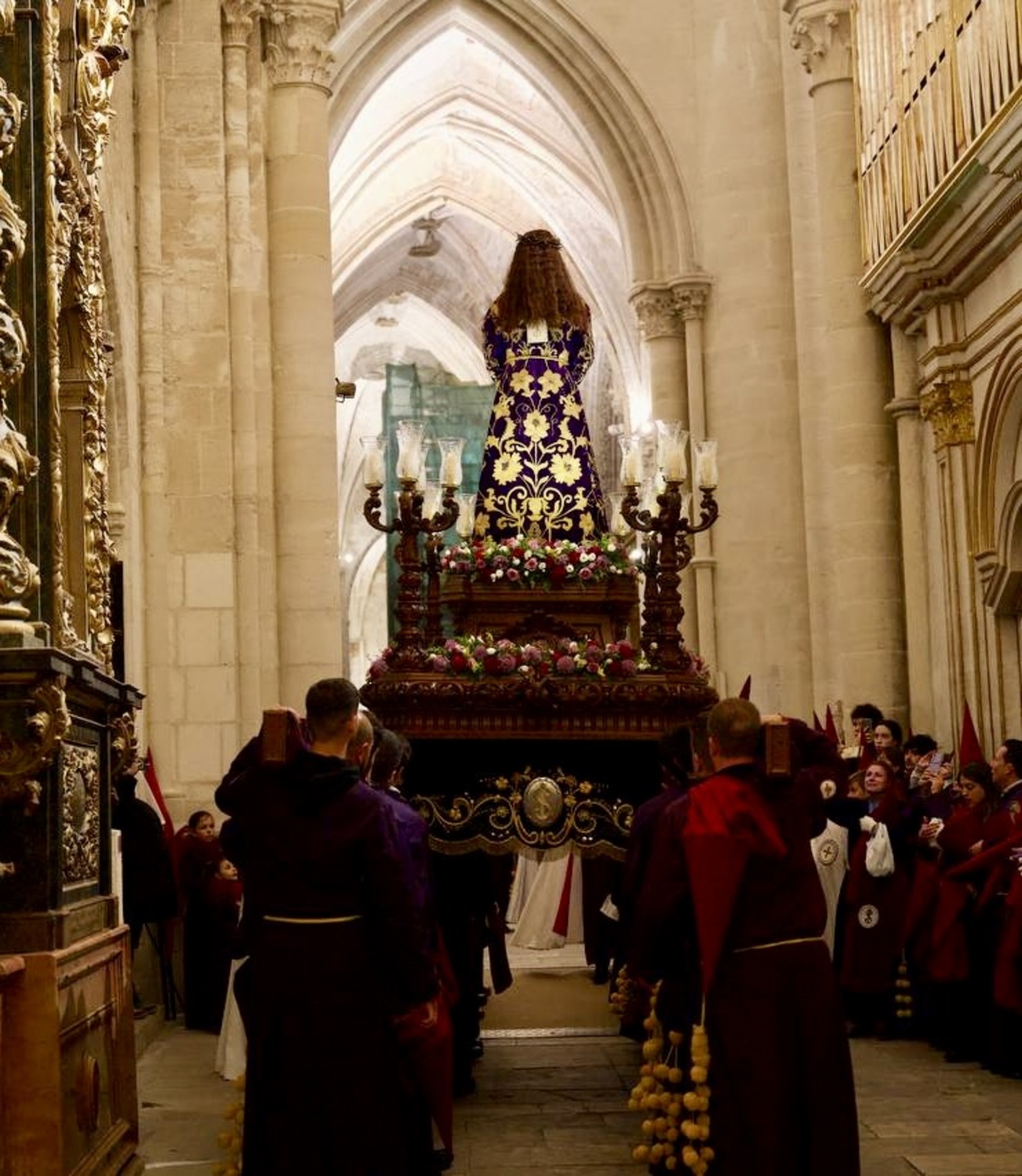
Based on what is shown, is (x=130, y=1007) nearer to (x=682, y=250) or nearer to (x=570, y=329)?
(x=570, y=329)

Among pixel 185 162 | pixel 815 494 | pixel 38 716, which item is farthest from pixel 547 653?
pixel 815 494

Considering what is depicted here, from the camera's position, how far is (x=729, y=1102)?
5.16 metres

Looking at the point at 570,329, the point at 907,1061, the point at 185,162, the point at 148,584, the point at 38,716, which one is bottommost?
the point at 907,1061

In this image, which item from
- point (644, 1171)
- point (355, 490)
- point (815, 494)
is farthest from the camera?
point (355, 490)

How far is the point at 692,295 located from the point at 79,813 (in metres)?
15.3

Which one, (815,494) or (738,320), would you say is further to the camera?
(738,320)

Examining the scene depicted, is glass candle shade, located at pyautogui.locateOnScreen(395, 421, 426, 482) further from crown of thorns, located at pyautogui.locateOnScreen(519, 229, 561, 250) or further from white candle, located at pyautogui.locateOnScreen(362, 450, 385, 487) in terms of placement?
crown of thorns, located at pyautogui.locateOnScreen(519, 229, 561, 250)

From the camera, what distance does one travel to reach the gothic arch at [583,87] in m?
19.8

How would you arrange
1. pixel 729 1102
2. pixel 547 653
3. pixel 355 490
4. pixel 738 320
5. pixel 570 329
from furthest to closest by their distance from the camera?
pixel 355 490
pixel 738 320
pixel 570 329
pixel 547 653
pixel 729 1102

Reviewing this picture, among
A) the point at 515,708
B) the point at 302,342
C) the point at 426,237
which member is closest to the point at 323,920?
the point at 515,708

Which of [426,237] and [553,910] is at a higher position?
[426,237]

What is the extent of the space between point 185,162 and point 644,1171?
8.94 metres

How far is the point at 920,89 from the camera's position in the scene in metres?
13.1

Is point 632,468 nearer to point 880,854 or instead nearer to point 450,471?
point 450,471
